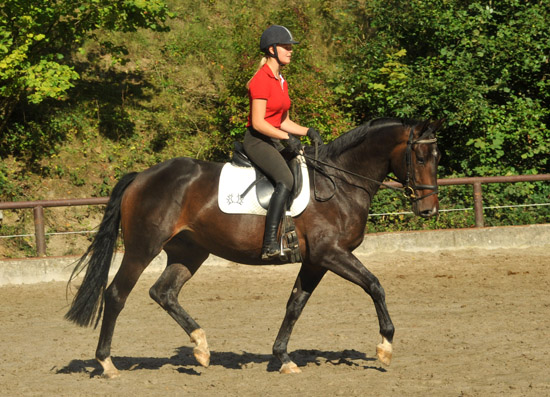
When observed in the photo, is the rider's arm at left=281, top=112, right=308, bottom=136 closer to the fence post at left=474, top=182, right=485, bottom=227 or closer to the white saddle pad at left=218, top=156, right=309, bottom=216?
the white saddle pad at left=218, top=156, right=309, bottom=216

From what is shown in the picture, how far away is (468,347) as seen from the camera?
6.87 metres

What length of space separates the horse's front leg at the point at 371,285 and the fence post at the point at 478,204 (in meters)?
7.90

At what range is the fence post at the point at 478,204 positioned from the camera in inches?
530

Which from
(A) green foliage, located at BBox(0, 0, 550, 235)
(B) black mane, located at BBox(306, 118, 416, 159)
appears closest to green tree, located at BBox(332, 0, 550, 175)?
(A) green foliage, located at BBox(0, 0, 550, 235)

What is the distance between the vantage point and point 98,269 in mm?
6617

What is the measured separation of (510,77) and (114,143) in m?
9.04

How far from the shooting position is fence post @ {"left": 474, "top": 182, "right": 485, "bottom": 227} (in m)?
13.5

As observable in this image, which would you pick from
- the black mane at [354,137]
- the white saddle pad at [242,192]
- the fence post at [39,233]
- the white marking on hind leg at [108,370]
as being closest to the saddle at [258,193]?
the white saddle pad at [242,192]

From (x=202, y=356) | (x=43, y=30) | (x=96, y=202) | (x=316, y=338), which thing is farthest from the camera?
(x=43, y=30)

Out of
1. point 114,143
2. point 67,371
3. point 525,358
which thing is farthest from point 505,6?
point 67,371

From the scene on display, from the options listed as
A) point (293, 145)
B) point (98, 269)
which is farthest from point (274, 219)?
point (98, 269)

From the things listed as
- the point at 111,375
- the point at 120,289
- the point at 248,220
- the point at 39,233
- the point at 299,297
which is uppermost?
the point at 248,220

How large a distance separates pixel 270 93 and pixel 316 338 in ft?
9.08

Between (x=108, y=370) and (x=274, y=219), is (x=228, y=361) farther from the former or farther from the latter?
(x=274, y=219)
